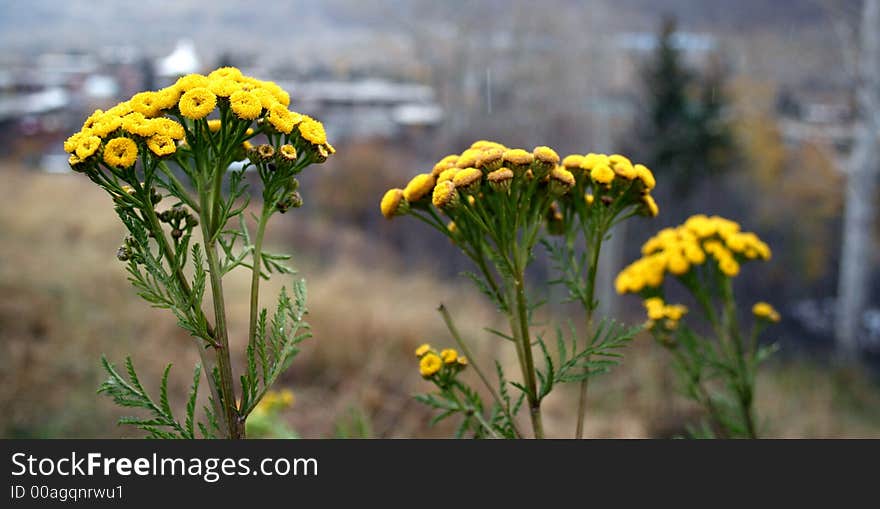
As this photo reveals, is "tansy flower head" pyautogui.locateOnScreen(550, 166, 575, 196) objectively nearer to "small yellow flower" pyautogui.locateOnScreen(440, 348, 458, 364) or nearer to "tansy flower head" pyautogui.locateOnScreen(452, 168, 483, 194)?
"tansy flower head" pyautogui.locateOnScreen(452, 168, 483, 194)

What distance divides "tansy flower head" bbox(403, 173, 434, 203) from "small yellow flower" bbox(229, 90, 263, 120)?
0.33 m

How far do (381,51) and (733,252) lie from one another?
18847mm

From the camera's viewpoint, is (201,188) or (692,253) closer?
(201,188)

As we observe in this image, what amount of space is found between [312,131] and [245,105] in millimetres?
123

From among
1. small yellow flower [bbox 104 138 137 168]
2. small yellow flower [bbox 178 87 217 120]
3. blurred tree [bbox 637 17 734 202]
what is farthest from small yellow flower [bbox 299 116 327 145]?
blurred tree [bbox 637 17 734 202]

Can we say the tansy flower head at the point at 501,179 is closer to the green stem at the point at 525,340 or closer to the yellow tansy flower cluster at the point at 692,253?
the green stem at the point at 525,340

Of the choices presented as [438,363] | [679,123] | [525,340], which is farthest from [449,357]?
[679,123]

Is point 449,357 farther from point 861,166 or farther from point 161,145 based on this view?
point 861,166

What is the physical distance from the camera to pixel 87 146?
40.4 inches

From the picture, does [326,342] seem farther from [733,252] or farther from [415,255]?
[415,255]

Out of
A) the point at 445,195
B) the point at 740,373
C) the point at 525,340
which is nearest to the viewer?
the point at 445,195

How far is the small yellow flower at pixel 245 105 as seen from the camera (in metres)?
1.06

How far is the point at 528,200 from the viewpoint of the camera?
1.21m

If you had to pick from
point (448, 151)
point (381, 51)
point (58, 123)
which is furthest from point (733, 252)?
point (381, 51)
